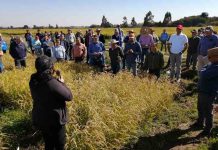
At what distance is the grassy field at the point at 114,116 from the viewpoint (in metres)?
6.87

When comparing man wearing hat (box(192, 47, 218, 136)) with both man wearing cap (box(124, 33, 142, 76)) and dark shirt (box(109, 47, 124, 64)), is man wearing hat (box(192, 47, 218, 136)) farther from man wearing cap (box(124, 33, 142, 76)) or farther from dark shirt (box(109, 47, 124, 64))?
dark shirt (box(109, 47, 124, 64))

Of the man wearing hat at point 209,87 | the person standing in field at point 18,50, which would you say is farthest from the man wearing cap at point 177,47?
the person standing in field at point 18,50

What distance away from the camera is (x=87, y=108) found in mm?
7316

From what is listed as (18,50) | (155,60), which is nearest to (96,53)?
(18,50)

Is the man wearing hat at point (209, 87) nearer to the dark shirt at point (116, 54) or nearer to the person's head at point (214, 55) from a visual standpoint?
the person's head at point (214, 55)

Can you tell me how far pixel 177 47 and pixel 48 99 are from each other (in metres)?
7.84

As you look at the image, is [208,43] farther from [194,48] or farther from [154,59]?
[194,48]

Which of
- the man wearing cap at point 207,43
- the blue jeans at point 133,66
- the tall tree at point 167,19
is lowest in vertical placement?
the blue jeans at point 133,66

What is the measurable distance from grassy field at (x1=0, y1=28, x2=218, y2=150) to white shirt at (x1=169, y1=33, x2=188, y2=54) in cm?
207

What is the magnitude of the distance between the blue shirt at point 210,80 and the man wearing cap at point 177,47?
4.98m

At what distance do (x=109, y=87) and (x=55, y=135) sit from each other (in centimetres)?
392

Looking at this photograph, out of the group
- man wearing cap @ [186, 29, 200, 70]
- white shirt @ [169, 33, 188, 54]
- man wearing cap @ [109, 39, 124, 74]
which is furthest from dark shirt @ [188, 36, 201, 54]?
man wearing cap @ [109, 39, 124, 74]

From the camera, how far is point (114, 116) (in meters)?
7.27

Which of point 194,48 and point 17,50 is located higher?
point 17,50
